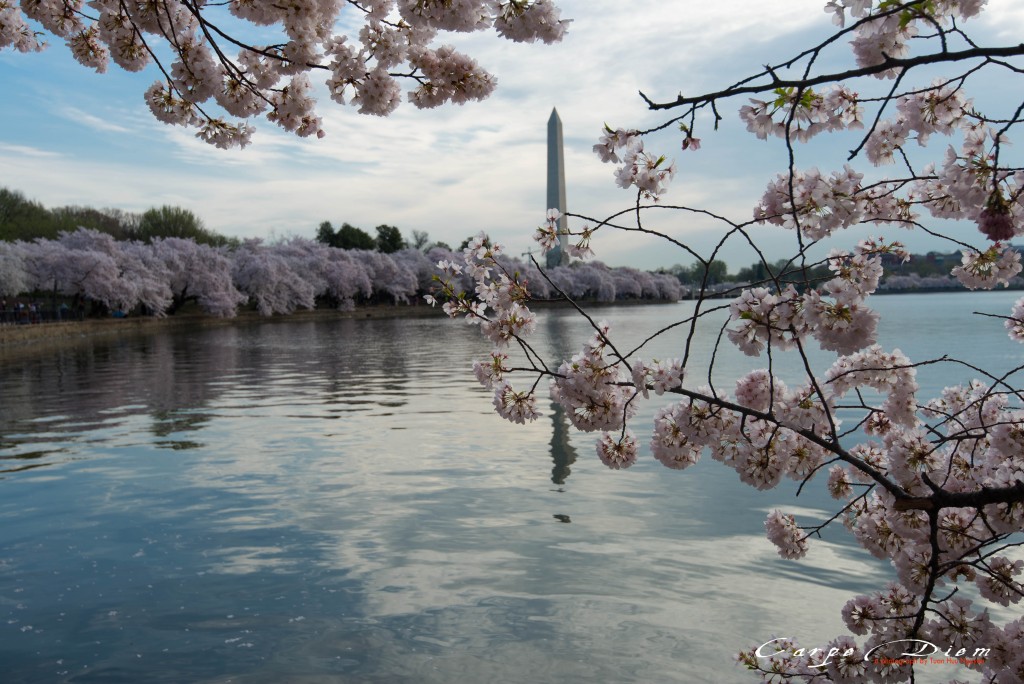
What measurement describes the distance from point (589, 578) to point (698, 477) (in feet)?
12.1

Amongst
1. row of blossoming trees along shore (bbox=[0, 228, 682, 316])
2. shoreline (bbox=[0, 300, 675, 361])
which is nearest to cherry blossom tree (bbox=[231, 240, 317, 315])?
row of blossoming trees along shore (bbox=[0, 228, 682, 316])

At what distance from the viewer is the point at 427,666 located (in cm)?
534

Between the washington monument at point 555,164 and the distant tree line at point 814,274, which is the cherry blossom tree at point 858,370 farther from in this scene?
the washington monument at point 555,164

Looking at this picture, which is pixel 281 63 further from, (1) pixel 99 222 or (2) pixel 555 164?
(1) pixel 99 222

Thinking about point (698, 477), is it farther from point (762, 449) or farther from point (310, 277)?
point (310, 277)

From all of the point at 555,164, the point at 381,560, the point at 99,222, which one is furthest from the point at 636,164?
the point at 99,222

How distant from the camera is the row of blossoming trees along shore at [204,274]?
4731 centimetres

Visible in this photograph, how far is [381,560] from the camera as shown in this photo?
7.23m

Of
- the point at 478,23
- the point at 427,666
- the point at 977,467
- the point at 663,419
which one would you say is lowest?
the point at 427,666

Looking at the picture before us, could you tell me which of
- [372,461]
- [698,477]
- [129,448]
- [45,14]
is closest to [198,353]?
[129,448]

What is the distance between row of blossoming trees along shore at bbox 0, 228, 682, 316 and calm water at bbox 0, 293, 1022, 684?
22.4m

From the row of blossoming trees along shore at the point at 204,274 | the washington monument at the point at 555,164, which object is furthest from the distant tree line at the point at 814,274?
the row of blossoming trees along shore at the point at 204,274

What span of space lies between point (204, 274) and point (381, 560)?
52010 mm

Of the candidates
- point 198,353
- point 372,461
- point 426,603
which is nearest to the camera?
point 426,603
